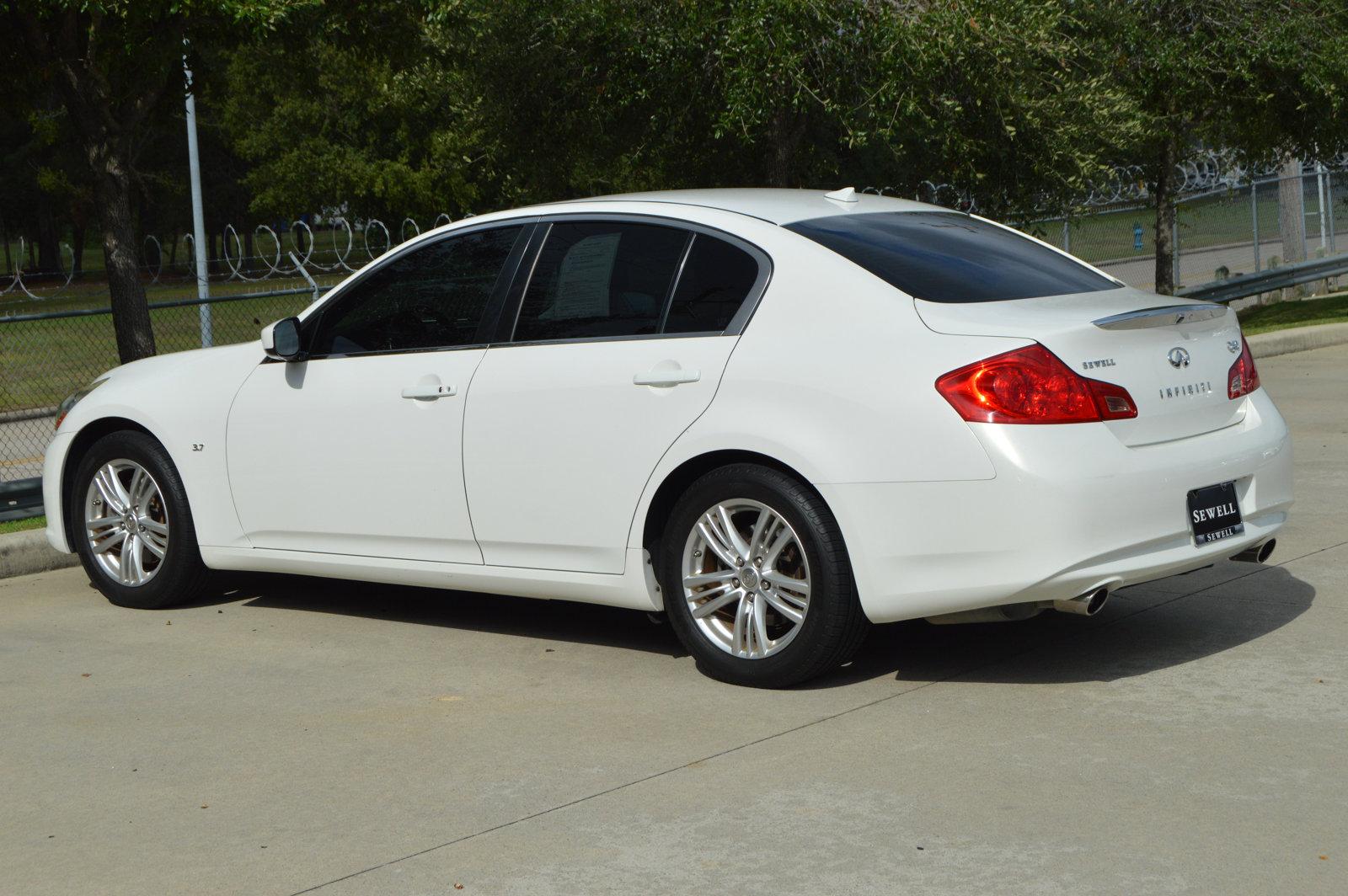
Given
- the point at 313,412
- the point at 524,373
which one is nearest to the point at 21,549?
the point at 313,412

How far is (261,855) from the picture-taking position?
14.3 ft

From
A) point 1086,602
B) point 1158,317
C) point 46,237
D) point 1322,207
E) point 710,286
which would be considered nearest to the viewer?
point 1086,602

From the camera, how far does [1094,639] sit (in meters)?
6.32

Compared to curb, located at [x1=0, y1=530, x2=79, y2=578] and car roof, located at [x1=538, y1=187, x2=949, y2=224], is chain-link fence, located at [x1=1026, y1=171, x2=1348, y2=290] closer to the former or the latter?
curb, located at [x1=0, y1=530, x2=79, y2=578]

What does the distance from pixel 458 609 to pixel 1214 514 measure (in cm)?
328

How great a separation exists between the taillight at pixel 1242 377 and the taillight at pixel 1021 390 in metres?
0.80

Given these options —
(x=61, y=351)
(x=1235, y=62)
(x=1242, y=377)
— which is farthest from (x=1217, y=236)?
A: (x=1242, y=377)

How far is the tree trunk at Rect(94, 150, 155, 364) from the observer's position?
40.9 feet

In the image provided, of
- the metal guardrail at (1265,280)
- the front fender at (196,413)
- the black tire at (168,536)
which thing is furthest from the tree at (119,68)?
the metal guardrail at (1265,280)

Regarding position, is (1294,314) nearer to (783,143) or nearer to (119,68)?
(783,143)

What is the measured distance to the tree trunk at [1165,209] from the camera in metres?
21.3

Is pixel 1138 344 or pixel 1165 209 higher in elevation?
pixel 1165 209

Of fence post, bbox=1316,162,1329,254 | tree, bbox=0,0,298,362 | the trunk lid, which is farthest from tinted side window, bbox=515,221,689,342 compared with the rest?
fence post, bbox=1316,162,1329,254

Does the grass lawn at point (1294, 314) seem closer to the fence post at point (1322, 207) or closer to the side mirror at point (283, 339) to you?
the fence post at point (1322, 207)
